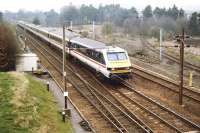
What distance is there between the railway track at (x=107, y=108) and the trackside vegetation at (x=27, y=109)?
7.92ft

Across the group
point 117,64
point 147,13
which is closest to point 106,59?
point 117,64

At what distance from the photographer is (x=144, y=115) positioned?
929 inches

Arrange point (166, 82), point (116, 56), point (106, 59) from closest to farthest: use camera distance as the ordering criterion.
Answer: point (106, 59) < point (116, 56) < point (166, 82)

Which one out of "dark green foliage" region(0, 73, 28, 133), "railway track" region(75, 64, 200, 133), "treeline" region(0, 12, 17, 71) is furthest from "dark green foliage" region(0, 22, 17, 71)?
"railway track" region(75, 64, 200, 133)

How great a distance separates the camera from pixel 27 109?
2169cm

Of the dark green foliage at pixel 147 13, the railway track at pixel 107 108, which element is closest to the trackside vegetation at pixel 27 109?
the railway track at pixel 107 108

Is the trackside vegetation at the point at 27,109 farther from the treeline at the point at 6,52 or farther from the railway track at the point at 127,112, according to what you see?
the treeline at the point at 6,52

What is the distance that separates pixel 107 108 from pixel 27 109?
16.8 ft

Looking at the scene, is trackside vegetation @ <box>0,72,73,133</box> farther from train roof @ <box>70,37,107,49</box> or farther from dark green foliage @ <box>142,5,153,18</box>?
dark green foliage @ <box>142,5,153,18</box>

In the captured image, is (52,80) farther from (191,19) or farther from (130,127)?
(191,19)

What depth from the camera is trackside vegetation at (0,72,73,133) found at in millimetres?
19391

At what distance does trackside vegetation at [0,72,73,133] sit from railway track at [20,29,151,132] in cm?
241

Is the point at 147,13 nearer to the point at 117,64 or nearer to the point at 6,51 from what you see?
the point at 6,51

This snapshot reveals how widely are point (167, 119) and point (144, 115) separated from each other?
143 cm
